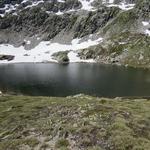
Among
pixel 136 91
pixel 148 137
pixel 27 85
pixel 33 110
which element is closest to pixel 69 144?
pixel 148 137

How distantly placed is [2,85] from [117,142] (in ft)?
354

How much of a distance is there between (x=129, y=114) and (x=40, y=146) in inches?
506

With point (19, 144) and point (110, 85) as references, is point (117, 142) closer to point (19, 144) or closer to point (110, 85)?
point (19, 144)

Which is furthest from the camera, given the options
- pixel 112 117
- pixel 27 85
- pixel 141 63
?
pixel 141 63

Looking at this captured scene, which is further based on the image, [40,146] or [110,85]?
[110,85]

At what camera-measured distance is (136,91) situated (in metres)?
103

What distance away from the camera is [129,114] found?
3362 centimetres

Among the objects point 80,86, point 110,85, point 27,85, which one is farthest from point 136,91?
point 27,85

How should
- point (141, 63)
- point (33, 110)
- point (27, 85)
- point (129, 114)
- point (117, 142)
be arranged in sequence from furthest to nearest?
1. point (141, 63)
2. point (27, 85)
3. point (33, 110)
4. point (129, 114)
5. point (117, 142)

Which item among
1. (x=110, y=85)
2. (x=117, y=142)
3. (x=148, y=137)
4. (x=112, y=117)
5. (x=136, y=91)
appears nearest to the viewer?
(x=117, y=142)

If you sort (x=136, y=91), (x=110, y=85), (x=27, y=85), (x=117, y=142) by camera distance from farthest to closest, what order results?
(x=27, y=85)
(x=110, y=85)
(x=136, y=91)
(x=117, y=142)

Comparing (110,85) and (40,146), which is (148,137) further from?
(110,85)

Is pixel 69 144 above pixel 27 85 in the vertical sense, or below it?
above

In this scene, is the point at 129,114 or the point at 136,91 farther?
the point at 136,91
